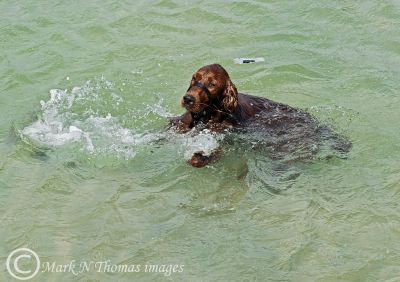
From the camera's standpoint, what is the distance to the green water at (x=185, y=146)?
18.7ft

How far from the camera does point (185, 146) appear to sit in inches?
284

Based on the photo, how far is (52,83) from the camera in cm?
905

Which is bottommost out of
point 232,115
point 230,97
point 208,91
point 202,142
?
point 202,142

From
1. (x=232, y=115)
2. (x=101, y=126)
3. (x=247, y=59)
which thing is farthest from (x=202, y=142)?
(x=247, y=59)

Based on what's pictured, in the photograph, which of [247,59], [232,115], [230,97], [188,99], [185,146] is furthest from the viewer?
[247,59]

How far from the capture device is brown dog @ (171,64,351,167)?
6.81m

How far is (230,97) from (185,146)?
757 millimetres

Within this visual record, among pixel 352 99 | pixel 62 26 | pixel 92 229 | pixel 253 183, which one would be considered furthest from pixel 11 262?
pixel 62 26

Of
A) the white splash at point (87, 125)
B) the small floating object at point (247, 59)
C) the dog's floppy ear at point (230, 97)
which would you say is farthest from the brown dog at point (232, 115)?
the small floating object at point (247, 59)

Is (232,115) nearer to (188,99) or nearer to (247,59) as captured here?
(188,99)

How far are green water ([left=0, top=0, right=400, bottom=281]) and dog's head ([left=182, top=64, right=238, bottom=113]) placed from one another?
662mm

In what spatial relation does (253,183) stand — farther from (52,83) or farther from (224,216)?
(52,83)

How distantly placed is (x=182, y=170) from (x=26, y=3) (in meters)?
5.70

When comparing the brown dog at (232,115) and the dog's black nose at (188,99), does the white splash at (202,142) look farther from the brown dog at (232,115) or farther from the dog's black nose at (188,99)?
the dog's black nose at (188,99)
